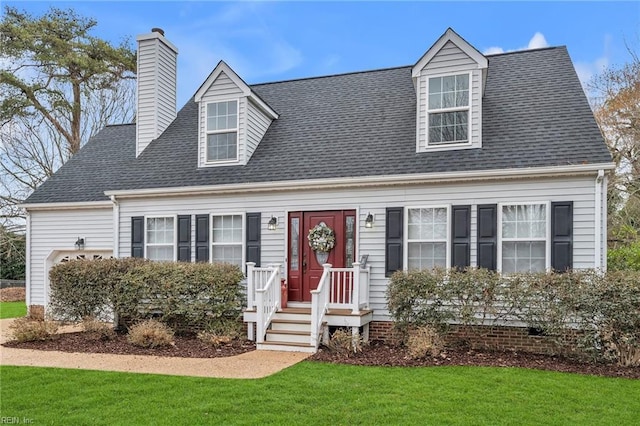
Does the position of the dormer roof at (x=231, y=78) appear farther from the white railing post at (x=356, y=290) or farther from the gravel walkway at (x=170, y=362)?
the gravel walkway at (x=170, y=362)

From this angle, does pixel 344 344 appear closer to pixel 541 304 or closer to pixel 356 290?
pixel 356 290

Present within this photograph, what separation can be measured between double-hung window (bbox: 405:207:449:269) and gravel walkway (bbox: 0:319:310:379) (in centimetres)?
279

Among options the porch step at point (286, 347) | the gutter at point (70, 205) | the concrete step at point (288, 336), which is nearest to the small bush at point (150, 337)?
the porch step at point (286, 347)

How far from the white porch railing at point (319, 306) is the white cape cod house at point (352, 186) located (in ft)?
0.10

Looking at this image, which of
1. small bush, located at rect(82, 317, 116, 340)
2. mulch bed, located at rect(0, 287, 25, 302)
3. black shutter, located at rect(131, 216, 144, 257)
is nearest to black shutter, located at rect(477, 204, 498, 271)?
small bush, located at rect(82, 317, 116, 340)

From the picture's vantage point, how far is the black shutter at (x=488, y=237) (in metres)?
8.09

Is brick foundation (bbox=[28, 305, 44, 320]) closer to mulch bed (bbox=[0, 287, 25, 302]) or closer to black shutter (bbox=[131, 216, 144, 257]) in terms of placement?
black shutter (bbox=[131, 216, 144, 257])

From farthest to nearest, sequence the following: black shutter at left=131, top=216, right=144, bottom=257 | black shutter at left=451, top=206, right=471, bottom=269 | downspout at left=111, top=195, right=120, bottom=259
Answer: downspout at left=111, top=195, right=120, bottom=259, black shutter at left=131, top=216, right=144, bottom=257, black shutter at left=451, top=206, right=471, bottom=269

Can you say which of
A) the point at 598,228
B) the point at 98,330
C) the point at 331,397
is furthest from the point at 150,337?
the point at 598,228

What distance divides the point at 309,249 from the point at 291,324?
1.65 m

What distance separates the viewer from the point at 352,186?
905 cm

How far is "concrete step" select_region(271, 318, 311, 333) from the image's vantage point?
8.28 metres

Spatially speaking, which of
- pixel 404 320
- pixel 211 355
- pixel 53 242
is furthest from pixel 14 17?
pixel 404 320

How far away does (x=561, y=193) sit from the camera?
7816 millimetres
